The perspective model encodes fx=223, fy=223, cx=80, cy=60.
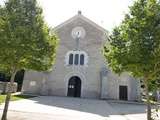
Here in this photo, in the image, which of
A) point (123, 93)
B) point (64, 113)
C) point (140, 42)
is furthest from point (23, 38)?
point (123, 93)

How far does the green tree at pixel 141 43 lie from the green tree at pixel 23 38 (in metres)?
3.72

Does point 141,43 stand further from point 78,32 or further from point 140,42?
point 78,32

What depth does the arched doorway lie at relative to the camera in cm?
3228

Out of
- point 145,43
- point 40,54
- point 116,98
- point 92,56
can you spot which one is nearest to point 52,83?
point 92,56

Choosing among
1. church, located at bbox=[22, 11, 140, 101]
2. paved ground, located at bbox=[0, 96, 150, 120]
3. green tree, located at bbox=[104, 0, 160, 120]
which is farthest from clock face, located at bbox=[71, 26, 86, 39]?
green tree, located at bbox=[104, 0, 160, 120]

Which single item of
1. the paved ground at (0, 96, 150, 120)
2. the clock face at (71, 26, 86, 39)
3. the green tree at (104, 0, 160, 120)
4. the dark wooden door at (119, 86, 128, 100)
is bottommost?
the paved ground at (0, 96, 150, 120)

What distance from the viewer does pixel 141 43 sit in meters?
10.4

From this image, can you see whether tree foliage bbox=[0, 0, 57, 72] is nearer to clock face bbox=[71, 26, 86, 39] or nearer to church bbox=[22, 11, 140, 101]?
church bbox=[22, 11, 140, 101]

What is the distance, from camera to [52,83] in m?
32.5

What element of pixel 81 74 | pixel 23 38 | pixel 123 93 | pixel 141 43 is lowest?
pixel 123 93

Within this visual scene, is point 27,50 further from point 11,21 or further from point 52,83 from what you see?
point 52,83

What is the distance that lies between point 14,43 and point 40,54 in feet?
4.83

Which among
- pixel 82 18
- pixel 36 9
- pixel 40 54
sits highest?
pixel 82 18

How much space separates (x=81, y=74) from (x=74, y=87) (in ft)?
7.15
